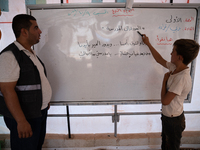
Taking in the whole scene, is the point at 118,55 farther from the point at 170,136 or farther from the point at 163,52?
the point at 170,136

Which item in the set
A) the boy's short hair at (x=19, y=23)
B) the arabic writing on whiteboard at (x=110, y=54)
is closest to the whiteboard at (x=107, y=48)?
the arabic writing on whiteboard at (x=110, y=54)

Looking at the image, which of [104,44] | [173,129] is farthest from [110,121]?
[104,44]

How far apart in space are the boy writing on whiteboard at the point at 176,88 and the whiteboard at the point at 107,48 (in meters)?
0.35

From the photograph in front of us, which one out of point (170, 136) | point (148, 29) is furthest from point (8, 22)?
point (170, 136)

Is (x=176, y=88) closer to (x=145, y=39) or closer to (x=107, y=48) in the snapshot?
(x=145, y=39)

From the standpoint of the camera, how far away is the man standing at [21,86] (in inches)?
34.3

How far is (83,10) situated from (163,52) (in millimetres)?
981

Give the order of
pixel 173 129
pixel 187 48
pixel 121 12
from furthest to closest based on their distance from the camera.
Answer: pixel 121 12
pixel 173 129
pixel 187 48

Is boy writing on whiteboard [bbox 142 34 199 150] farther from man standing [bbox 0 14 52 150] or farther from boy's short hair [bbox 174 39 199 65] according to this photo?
man standing [bbox 0 14 52 150]

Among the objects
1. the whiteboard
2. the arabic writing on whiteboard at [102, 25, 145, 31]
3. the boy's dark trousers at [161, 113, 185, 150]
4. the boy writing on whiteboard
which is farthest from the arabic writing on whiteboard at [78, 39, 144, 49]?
the boy's dark trousers at [161, 113, 185, 150]

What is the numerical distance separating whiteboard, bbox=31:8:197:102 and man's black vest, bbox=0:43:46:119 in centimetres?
43

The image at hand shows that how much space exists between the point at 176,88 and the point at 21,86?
3.91 feet

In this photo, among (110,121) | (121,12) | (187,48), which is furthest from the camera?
(110,121)

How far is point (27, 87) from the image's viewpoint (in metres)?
0.97
